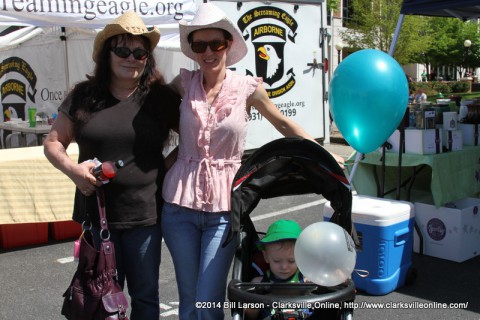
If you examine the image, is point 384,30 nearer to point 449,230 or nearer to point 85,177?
point 449,230

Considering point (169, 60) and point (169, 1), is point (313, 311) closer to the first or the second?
point (169, 1)

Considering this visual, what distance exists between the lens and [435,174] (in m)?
4.83

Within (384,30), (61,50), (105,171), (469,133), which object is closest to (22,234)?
(105,171)

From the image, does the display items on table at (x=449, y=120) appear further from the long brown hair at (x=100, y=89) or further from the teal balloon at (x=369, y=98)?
the long brown hair at (x=100, y=89)

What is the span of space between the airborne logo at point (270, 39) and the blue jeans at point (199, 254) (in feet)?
20.6

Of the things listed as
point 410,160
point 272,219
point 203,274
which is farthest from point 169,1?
point 203,274

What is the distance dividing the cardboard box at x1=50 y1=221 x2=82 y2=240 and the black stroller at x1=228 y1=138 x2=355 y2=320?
11.5ft

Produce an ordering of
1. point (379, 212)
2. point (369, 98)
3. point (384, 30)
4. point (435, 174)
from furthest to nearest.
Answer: point (384, 30), point (435, 174), point (379, 212), point (369, 98)

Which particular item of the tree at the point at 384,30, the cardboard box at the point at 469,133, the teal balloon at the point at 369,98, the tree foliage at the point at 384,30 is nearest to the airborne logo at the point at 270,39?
the cardboard box at the point at 469,133

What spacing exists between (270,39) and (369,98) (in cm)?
539

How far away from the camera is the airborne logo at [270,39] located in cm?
859

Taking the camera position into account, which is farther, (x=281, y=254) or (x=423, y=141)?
(x=423, y=141)

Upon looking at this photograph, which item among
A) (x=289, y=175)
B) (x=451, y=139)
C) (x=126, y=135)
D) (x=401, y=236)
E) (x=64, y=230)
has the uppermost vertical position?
(x=126, y=135)

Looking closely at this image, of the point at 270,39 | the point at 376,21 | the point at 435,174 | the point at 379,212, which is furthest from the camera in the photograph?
the point at 376,21
